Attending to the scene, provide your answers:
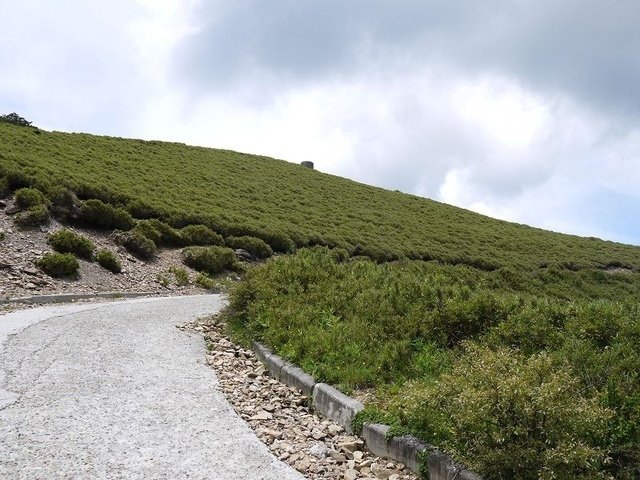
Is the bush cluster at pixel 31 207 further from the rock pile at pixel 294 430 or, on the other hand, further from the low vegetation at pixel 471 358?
the rock pile at pixel 294 430

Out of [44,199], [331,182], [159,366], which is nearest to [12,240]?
[44,199]

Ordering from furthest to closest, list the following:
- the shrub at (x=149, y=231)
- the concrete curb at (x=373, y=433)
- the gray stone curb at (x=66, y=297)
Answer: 1. the shrub at (x=149, y=231)
2. the gray stone curb at (x=66, y=297)
3. the concrete curb at (x=373, y=433)

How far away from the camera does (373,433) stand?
18.5 feet

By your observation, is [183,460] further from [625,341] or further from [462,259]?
[462,259]

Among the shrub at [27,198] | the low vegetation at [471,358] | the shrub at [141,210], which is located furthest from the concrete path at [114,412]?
the shrub at [141,210]

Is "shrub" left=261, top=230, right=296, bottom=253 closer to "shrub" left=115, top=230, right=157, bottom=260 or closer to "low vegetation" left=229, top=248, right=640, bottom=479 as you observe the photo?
"shrub" left=115, top=230, right=157, bottom=260

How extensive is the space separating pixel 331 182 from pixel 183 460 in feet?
165

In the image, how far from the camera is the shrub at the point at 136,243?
2200cm

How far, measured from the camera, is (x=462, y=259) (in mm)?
36438

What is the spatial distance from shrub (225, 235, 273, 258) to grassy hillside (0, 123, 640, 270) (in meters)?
1.44

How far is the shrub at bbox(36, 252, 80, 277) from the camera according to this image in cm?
1678

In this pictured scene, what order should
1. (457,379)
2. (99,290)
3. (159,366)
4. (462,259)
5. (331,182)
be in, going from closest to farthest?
(457,379), (159,366), (99,290), (462,259), (331,182)

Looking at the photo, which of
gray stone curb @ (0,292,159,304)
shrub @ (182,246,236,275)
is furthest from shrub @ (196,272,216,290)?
gray stone curb @ (0,292,159,304)

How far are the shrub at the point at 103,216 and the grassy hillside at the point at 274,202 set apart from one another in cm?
194
